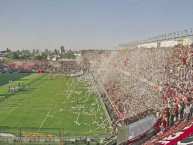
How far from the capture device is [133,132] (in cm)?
1446

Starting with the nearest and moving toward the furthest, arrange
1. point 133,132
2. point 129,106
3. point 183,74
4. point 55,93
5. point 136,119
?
point 133,132
point 136,119
point 183,74
point 129,106
point 55,93

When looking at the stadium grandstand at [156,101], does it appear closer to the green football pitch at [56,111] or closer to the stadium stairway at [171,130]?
the stadium stairway at [171,130]

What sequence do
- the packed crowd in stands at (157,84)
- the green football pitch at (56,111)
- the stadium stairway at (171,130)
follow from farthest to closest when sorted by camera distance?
the green football pitch at (56,111) → the packed crowd in stands at (157,84) → the stadium stairway at (171,130)

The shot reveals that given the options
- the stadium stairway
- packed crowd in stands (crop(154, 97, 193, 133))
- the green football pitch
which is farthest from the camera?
the green football pitch

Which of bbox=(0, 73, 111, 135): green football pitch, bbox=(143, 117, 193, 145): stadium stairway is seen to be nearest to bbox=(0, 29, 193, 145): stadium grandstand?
bbox=(143, 117, 193, 145): stadium stairway

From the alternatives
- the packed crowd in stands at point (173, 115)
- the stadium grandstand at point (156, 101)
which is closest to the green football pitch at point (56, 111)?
the stadium grandstand at point (156, 101)

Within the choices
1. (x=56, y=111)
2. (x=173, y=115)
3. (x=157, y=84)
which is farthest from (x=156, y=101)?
(x=56, y=111)

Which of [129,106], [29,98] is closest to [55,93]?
[29,98]

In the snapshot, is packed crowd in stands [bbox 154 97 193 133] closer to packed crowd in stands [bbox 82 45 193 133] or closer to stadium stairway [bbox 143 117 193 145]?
stadium stairway [bbox 143 117 193 145]

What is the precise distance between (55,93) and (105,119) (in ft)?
61.1

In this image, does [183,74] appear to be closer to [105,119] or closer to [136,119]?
[105,119]

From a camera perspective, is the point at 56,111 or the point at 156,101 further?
the point at 56,111

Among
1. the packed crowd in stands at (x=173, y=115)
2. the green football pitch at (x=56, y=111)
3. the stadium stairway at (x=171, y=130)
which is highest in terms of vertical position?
the packed crowd in stands at (x=173, y=115)

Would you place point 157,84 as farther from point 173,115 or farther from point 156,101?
point 173,115
